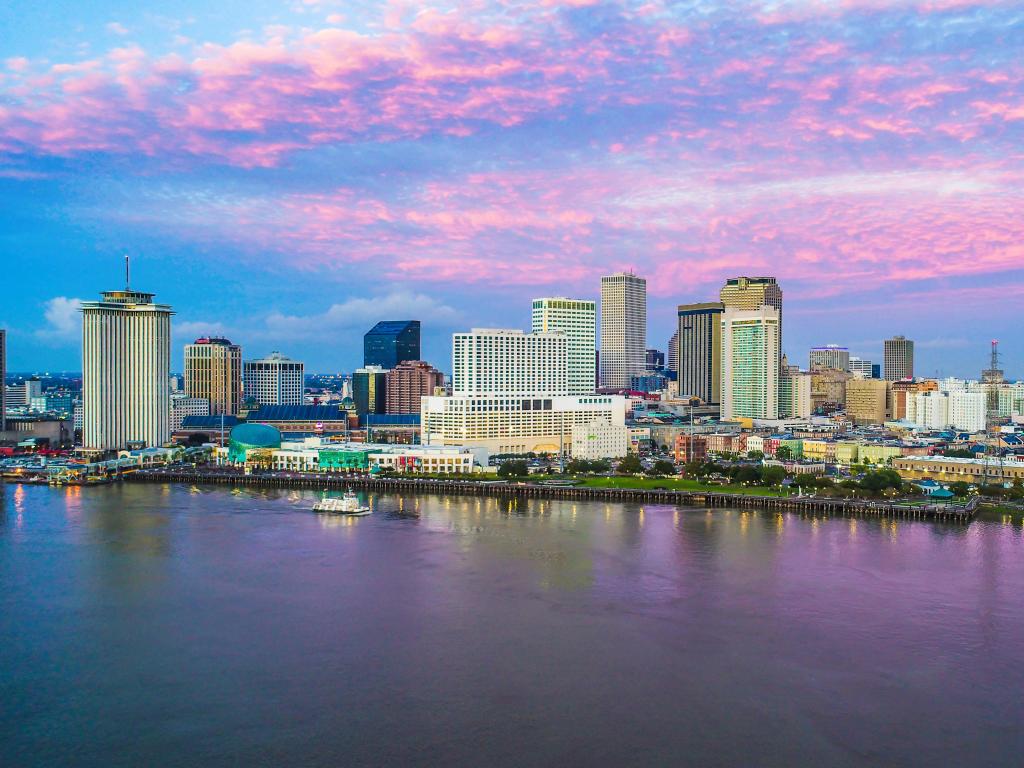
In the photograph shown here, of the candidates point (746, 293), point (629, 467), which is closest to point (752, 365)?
point (746, 293)

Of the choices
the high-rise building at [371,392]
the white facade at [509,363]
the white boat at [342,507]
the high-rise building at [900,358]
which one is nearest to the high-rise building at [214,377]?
the high-rise building at [371,392]

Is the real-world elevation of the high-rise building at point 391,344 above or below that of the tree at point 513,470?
above

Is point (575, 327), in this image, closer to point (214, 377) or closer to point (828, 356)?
point (214, 377)

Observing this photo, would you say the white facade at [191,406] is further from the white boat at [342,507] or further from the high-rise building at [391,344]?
the white boat at [342,507]

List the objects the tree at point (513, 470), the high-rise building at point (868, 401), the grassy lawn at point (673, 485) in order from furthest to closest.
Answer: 1. the high-rise building at point (868, 401)
2. the tree at point (513, 470)
3. the grassy lawn at point (673, 485)

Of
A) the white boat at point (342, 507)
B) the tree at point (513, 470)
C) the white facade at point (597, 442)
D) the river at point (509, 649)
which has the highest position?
the white facade at point (597, 442)

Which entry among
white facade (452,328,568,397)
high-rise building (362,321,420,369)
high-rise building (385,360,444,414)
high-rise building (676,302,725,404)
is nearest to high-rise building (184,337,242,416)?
high-rise building (385,360,444,414)

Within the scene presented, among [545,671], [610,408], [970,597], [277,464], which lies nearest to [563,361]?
[610,408]
